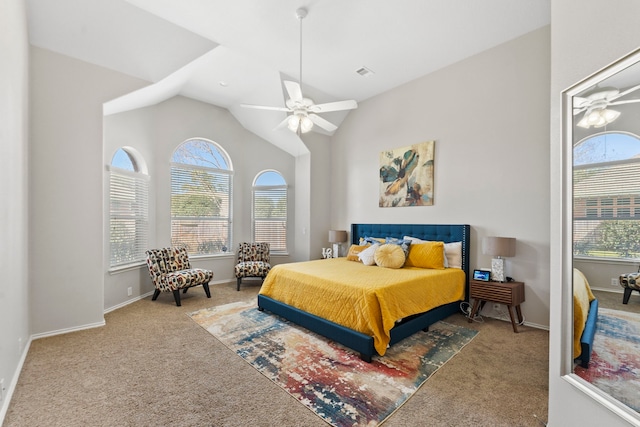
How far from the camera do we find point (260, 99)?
524 cm

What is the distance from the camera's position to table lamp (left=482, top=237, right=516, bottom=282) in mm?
3463

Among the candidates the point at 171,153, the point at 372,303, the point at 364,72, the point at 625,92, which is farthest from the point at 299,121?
the point at 171,153

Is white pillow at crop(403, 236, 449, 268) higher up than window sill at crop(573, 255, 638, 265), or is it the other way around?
window sill at crop(573, 255, 638, 265)

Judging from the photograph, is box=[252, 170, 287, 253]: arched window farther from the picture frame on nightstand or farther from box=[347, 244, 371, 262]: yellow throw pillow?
the picture frame on nightstand

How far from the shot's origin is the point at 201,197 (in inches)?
225

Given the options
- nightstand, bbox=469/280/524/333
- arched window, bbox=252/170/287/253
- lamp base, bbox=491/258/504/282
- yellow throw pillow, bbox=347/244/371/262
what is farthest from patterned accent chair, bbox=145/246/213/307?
lamp base, bbox=491/258/504/282

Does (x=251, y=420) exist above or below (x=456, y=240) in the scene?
below

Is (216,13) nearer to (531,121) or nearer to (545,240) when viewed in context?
(531,121)

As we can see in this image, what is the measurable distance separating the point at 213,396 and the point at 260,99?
4659mm

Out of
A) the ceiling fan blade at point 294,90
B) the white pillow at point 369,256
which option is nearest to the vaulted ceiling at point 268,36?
the ceiling fan blade at point 294,90

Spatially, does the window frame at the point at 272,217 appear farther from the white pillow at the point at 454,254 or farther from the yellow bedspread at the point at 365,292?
the white pillow at the point at 454,254

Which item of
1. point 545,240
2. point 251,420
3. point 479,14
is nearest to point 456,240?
point 545,240

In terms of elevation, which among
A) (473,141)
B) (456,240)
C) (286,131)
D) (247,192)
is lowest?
(456,240)

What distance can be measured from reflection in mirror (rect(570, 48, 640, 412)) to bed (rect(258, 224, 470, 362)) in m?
1.42
